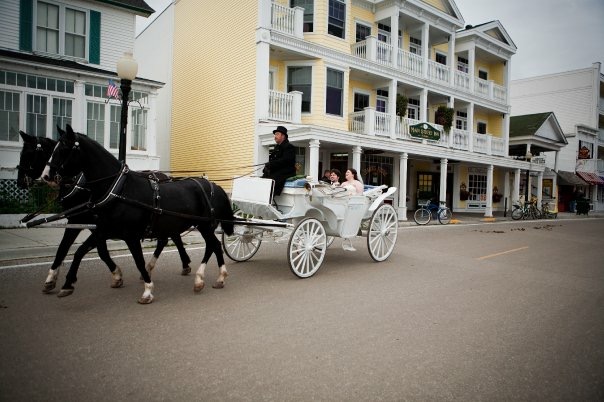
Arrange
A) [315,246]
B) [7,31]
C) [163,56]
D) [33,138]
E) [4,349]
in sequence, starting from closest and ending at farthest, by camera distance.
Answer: [4,349], [33,138], [315,246], [7,31], [163,56]

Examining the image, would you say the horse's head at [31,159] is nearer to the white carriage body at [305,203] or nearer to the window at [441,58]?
the white carriage body at [305,203]

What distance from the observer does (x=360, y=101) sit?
73.9ft

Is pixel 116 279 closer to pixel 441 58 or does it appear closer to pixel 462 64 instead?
pixel 441 58

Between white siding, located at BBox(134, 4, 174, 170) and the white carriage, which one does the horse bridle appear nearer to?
the white carriage

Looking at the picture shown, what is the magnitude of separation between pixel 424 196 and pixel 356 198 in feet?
49.2

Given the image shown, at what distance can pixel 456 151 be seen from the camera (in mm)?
23312

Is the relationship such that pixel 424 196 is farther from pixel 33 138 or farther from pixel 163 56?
pixel 33 138

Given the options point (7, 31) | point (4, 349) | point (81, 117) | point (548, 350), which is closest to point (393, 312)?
point (548, 350)

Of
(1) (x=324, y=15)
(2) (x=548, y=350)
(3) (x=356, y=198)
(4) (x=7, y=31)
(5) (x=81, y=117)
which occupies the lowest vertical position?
(2) (x=548, y=350)

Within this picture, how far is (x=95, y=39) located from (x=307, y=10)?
29.8 feet

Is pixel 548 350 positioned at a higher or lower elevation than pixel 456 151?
lower

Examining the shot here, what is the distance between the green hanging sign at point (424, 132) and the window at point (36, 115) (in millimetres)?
16504

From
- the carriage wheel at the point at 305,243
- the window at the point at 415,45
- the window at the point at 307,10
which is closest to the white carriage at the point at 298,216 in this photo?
the carriage wheel at the point at 305,243

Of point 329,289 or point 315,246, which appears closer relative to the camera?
point 329,289
